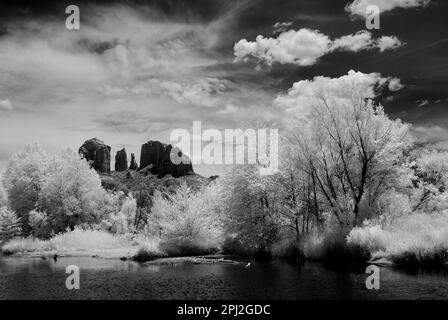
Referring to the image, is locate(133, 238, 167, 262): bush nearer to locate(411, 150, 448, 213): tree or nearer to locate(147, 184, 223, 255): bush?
locate(147, 184, 223, 255): bush

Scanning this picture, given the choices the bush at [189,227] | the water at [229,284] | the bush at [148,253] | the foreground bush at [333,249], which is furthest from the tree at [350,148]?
the bush at [148,253]

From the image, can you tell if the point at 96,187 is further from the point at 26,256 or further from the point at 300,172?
the point at 300,172

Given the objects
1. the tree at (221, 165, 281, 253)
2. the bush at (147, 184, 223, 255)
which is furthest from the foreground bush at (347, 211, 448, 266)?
the bush at (147, 184, 223, 255)

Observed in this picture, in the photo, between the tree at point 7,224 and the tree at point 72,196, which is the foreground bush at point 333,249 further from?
the tree at point 7,224

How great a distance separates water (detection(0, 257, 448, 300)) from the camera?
804 inches

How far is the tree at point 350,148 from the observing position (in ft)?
117

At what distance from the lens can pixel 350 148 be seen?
121 feet

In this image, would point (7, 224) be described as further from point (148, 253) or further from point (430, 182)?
point (430, 182)

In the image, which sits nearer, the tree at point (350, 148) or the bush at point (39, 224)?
the tree at point (350, 148)

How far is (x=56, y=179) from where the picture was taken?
61312 mm

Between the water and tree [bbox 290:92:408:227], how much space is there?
25.9ft

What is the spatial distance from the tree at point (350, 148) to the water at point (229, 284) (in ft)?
25.9
